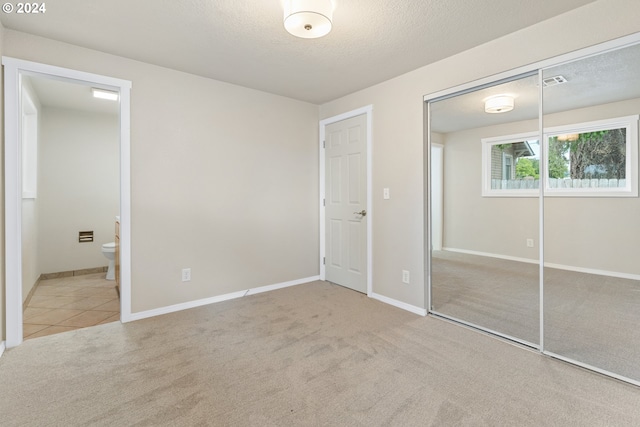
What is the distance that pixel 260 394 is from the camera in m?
1.79

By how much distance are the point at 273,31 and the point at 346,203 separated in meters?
2.13

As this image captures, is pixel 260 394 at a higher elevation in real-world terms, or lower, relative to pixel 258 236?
lower

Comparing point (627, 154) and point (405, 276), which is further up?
point (627, 154)

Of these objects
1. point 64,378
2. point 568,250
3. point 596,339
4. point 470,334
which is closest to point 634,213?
point 568,250

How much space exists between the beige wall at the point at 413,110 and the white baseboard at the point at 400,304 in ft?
0.14

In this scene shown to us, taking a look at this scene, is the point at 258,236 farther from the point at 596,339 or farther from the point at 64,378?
the point at 596,339

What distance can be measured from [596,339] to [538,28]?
7.64 ft

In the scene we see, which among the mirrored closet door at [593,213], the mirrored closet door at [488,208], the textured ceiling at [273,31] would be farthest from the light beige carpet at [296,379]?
the textured ceiling at [273,31]

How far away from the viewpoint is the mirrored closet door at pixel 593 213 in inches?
79.3

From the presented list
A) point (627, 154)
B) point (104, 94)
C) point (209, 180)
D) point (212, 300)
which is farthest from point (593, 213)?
point (104, 94)

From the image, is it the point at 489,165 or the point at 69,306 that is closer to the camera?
the point at 489,165

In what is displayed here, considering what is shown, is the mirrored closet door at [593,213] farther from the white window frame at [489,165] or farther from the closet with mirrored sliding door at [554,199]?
the white window frame at [489,165]

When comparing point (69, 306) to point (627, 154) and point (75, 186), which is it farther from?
point (627, 154)

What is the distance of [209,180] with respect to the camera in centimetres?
331
